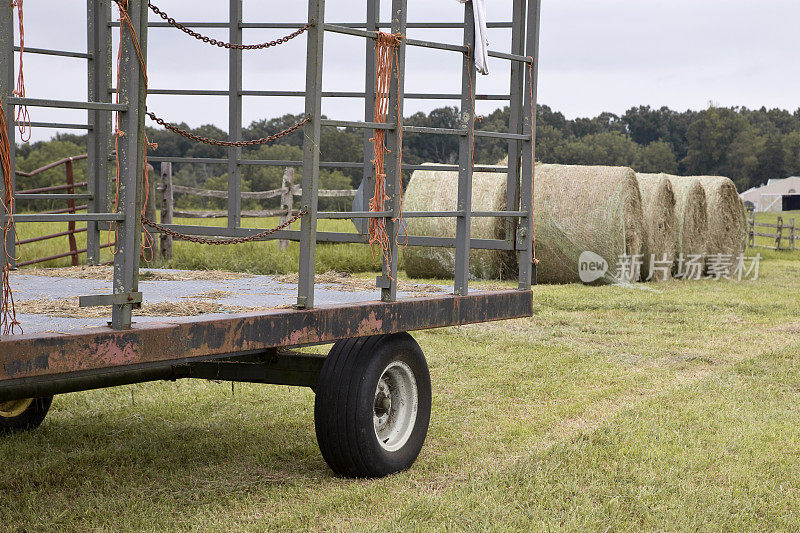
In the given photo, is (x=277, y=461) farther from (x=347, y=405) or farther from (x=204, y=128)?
(x=204, y=128)

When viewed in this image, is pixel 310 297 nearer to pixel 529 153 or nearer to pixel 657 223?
pixel 529 153

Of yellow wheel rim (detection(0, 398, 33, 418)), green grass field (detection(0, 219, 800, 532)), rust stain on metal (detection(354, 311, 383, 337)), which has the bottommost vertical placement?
green grass field (detection(0, 219, 800, 532))

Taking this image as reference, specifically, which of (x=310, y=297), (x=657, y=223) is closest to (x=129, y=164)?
(x=310, y=297)

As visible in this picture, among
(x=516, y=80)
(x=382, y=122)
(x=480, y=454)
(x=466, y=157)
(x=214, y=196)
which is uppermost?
(x=516, y=80)

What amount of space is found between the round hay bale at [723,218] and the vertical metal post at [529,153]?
42.0ft

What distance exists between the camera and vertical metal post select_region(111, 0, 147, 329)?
12.5 ft

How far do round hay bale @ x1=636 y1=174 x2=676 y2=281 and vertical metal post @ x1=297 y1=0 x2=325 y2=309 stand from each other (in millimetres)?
12211

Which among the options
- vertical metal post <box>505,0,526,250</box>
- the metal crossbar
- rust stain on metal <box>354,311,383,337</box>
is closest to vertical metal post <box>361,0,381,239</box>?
the metal crossbar

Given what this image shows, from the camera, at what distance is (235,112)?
749 cm

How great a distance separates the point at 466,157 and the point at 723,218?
566 inches

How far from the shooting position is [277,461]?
5648mm

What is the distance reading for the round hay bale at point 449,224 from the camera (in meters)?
15.2

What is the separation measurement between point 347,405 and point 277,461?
2.74 ft

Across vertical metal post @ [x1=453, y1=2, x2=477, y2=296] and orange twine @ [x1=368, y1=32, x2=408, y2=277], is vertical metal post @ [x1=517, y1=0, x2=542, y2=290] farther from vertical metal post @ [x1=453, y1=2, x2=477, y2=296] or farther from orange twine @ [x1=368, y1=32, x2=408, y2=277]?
orange twine @ [x1=368, y1=32, x2=408, y2=277]
